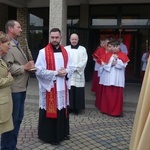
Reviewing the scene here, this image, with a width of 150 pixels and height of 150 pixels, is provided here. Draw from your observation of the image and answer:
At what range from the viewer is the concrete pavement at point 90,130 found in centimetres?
450

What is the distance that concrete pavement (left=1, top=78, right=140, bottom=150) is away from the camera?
14.8 feet

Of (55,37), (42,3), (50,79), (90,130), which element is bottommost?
(90,130)

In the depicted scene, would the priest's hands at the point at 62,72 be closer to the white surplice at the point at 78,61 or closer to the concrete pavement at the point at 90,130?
the concrete pavement at the point at 90,130

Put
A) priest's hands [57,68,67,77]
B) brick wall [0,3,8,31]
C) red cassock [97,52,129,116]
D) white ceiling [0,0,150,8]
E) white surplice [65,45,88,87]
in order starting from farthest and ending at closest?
brick wall [0,3,8,31], white ceiling [0,0,150,8], red cassock [97,52,129,116], white surplice [65,45,88,87], priest's hands [57,68,67,77]

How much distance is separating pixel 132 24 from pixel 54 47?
7.16 meters

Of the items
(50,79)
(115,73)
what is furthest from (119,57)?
(50,79)

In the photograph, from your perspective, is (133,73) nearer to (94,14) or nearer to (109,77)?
(94,14)

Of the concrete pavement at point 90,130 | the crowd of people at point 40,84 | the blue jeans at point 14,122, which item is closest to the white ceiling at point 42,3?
the concrete pavement at point 90,130

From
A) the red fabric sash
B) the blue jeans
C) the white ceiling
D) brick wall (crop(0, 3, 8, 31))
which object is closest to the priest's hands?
the red fabric sash

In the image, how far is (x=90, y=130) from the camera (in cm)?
533

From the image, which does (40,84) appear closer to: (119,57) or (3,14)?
(119,57)

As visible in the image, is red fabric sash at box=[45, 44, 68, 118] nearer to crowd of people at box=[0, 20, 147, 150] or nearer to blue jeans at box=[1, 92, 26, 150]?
crowd of people at box=[0, 20, 147, 150]

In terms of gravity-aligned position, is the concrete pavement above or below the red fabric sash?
below

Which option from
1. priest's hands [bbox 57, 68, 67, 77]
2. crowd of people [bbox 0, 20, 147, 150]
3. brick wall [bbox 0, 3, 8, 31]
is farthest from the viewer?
brick wall [bbox 0, 3, 8, 31]
